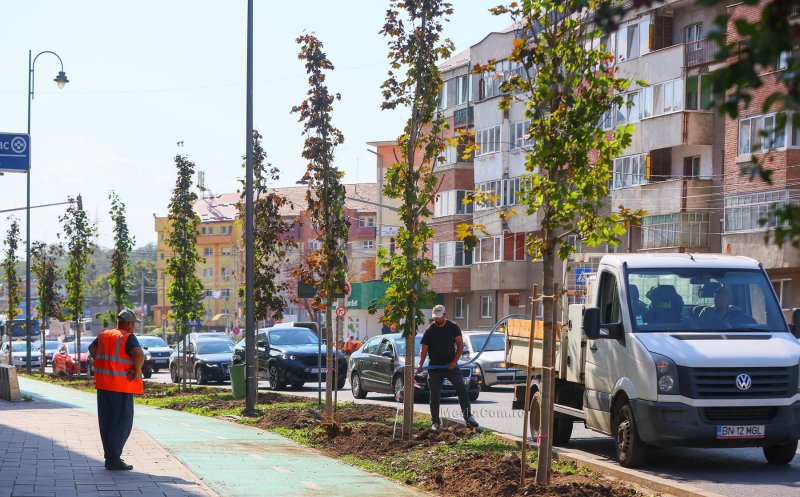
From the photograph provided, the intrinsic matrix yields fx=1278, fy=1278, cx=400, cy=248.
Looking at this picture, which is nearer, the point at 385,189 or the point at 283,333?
the point at 385,189

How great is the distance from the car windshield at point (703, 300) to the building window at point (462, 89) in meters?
57.6

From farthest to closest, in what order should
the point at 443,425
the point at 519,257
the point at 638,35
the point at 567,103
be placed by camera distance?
the point at 519,257 < the point at 638,35 < the point at 443,425 < the point at 567,103

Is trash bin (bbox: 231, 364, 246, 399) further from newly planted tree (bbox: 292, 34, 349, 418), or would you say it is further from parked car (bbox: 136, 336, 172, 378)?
parked car (bbox: 136, 336, 172, 378)

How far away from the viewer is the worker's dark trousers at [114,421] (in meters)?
12.5

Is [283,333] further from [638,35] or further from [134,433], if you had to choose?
[638,35]

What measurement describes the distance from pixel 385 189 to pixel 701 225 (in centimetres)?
3465

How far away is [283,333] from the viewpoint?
36.1m

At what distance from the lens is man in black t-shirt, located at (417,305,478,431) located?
17.4 m

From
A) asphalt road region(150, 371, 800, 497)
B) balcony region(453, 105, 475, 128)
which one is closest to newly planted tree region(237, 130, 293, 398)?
asphalt road region(150, 371, 800, 497)

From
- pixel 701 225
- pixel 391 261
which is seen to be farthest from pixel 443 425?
pixel 701 225

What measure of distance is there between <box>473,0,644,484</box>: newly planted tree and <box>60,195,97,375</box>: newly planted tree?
3624cm

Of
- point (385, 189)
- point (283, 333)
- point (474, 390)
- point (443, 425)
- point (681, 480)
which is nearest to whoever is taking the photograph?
point (681, 480)

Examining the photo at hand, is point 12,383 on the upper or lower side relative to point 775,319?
lower

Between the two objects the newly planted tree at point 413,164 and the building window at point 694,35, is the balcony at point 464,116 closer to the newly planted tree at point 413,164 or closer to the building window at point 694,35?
the building window at point 694,35
